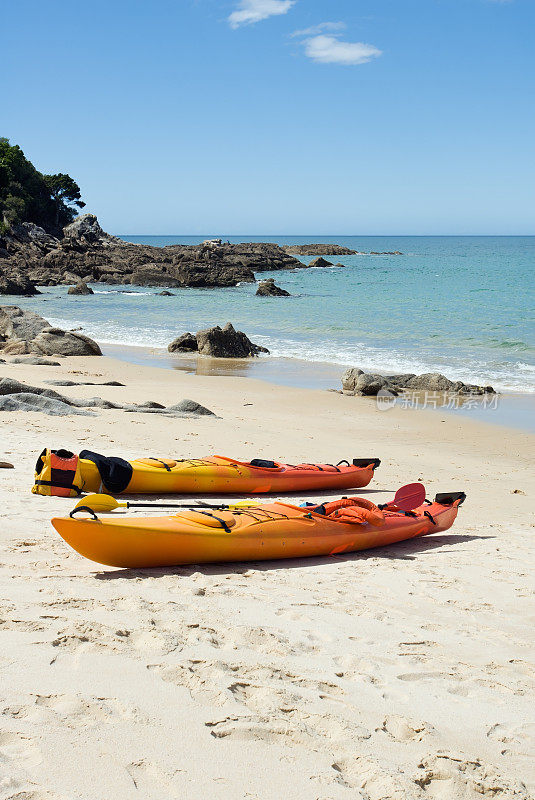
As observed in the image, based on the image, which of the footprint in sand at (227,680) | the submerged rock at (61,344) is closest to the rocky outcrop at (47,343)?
the submerged rock at (61,344)

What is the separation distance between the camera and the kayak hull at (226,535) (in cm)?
391

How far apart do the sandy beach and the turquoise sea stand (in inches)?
420

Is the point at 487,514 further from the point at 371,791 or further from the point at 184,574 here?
the point at 371,791

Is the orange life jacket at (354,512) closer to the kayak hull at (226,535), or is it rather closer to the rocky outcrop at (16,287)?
the kayak hull at (226,535)

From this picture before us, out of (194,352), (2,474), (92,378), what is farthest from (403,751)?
(194,352)

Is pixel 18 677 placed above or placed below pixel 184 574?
above

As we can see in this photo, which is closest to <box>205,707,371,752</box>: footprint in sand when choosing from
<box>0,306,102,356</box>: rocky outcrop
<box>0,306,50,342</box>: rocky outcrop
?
<box>0,306,102,356</box>: rocky outcrop

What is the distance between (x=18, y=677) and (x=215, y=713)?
680mm

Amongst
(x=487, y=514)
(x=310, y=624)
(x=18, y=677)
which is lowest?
(x=487, y=514)

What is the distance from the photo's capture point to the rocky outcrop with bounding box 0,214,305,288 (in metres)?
44.7

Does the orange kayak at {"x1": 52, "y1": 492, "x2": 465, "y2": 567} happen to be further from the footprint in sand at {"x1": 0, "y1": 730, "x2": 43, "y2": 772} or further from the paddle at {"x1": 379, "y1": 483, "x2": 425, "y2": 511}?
Answer: the footprint in sand at {"x1": 0, "y1": 730, "x2": 43, "y2": 772}

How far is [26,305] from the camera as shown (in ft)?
97.3

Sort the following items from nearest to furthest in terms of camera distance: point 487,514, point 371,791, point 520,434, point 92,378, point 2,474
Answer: point 371,791, point 2,474, point 487,514, point 520,434, point 92,378

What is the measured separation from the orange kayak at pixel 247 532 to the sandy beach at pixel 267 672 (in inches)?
4.1
